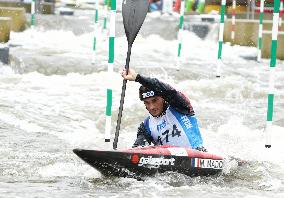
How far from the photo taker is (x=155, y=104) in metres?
6.27

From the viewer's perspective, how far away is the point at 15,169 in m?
6.36

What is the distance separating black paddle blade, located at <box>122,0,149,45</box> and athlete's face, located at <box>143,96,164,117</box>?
2.52 feet

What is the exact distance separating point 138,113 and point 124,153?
425 centimetres

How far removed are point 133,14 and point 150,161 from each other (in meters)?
1.54

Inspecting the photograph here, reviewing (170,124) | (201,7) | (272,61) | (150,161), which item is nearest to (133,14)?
(170,124)

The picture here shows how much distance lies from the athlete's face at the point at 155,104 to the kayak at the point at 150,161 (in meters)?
0.39

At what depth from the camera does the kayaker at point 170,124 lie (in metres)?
6.25

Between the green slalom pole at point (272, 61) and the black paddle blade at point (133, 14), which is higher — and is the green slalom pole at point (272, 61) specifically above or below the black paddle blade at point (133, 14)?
below

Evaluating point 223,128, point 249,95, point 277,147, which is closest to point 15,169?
point 277,147

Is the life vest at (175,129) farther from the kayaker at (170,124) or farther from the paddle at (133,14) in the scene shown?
the paddle at (133,14)

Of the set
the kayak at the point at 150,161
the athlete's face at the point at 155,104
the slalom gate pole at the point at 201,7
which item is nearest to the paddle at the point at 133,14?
the athlete's face at the point at 155,104

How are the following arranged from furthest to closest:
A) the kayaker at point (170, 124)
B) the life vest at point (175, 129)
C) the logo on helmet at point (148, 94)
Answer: the life vest at point (175, 129) → the kayaker at point (170, 124) → the logo on helmet at point (148, 94)

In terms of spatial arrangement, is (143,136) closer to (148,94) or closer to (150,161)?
(148,94)

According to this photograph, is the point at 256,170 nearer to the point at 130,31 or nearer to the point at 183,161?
the point at 183,161
